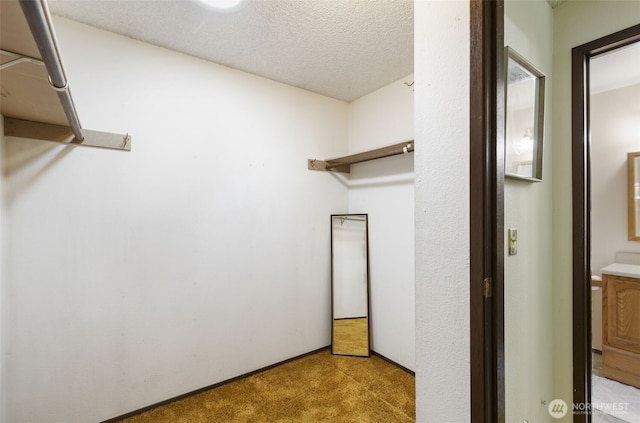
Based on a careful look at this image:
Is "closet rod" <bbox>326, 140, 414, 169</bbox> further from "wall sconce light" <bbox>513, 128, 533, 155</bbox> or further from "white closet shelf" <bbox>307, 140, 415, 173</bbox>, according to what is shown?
"wall sconce light" <bbox>513, 128, 533, 155</bbox>

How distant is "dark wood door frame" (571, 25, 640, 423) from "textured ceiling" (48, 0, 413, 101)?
980 mm

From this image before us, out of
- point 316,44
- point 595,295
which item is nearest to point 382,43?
point 316,44

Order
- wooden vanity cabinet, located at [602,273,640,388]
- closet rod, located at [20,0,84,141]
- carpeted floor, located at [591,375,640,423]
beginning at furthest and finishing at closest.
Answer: wooden vanity cabinet, located at [602,273,640,388] → carpeted floor, located at [591,375,640,423] → closet rod, located at [20,0,84,141]

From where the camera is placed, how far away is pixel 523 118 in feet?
4.44

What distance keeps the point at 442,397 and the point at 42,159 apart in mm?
2402

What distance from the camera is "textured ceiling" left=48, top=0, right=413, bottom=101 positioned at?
5.48 feet

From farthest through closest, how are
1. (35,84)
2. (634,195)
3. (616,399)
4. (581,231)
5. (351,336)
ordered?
1. (351,336)
2. (634,195)
3. (616,399)
4. (581,231)
5. (35,84)

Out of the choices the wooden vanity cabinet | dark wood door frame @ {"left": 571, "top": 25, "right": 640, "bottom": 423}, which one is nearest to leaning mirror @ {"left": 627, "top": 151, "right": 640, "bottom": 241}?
the wooden vanity cabinet

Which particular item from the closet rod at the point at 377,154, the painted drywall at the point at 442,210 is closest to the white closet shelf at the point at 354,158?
the closet rod at the point at 377,154

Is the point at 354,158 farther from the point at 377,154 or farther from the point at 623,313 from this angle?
the point at 623,313

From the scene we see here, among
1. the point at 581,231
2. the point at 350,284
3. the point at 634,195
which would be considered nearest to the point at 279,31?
the point at 581,231

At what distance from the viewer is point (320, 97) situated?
2.95 meters

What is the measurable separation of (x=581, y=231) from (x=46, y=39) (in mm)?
2309

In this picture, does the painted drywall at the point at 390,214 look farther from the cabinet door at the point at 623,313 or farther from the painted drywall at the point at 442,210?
the cabinet door at the point at 623,313
